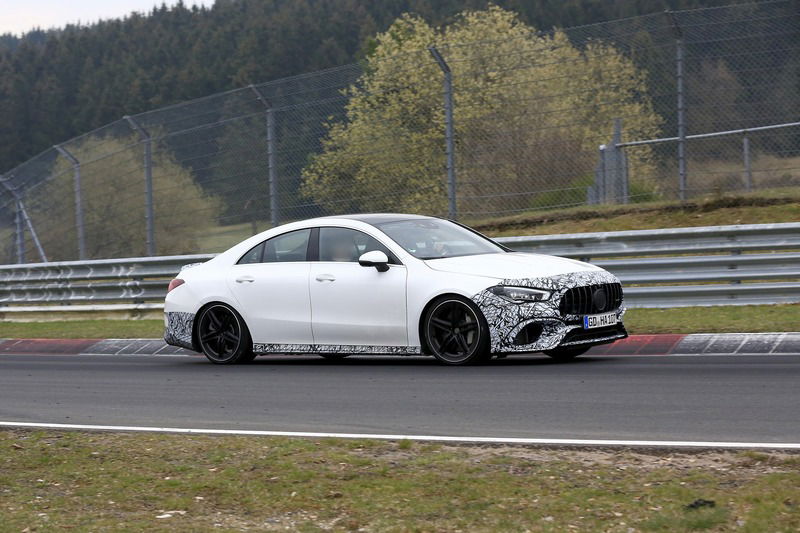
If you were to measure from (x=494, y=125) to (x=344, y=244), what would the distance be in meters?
6.36

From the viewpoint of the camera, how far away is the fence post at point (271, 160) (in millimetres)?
18906

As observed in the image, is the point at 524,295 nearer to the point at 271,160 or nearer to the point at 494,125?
the point at 494,125

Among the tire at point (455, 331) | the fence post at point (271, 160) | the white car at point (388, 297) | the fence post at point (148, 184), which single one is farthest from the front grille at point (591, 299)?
the fence post at point (148, 184)

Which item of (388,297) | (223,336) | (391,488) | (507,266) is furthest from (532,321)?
(391,488)

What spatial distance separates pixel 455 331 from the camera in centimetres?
1090

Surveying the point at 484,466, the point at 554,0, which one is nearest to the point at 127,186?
the point at 484,466

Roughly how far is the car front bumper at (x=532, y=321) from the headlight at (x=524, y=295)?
3 cm

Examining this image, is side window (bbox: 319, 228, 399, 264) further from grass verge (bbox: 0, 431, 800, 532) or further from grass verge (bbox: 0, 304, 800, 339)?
grass verge (bbox: 0, 431, 800, 532)

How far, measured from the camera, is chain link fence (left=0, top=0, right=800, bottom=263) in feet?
53.0

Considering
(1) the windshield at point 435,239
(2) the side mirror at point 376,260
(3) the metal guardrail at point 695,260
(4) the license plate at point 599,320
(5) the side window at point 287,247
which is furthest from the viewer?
(3) the metal guardrail at point 695,260

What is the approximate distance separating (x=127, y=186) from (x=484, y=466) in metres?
16.3

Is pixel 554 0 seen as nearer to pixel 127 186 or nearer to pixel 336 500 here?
pixel 127 186

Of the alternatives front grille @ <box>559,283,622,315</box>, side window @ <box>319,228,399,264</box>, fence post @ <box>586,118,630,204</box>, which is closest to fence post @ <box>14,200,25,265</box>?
fence post @ <box>586,118,630,204</box>

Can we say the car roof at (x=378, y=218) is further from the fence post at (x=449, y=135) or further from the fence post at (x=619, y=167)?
the fence post at (x=619, y=167)
